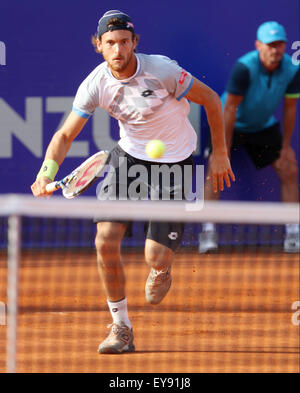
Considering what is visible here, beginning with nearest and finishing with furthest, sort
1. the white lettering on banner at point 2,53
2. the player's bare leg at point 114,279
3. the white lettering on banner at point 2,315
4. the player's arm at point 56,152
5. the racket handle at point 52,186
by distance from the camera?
the racket handle at point 52,186, the player's arm at point 56,152, the player's bare leg at point 114,279, the white lettering on banner at point 2,315, the white lettering on banner at point 2,53

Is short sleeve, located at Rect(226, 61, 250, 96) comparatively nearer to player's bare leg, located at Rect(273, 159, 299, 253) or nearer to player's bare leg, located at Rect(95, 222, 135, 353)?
player's bare leg, located at Rect(273, 159, 299, 253)

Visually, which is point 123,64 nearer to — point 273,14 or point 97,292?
point 97,292

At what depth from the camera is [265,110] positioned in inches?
283

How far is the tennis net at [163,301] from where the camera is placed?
300 centimetres

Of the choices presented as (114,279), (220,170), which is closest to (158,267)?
(114,279)

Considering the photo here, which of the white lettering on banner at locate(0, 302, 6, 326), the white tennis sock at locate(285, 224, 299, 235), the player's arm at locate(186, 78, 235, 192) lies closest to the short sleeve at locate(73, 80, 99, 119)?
the player's arm at locate(186, 78, 235, 192)

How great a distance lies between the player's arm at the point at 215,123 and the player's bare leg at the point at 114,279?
0.58 m

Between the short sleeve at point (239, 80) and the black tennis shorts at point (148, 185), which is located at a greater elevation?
the short sleeve at point (239, 80)

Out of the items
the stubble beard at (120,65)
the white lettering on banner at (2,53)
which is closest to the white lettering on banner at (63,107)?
the white lettering on banner at (2,53)

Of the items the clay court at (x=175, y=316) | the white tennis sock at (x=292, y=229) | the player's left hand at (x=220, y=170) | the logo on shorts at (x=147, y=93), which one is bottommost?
the clay court at (x=175, y=316)

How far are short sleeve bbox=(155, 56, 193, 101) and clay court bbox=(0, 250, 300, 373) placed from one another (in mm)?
1225

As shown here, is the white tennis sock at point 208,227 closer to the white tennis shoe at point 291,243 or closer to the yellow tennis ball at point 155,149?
the white tennis shoe at point 291,243
